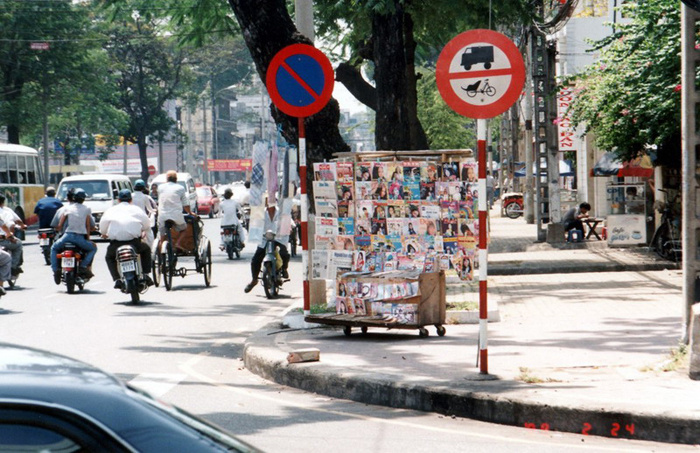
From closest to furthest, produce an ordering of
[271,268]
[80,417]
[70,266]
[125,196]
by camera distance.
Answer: [80,417] < [271,268] < [125,196] < [70,266]

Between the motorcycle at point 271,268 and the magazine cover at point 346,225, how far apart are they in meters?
4.16

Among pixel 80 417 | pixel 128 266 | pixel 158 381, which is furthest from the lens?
pixel 128 266

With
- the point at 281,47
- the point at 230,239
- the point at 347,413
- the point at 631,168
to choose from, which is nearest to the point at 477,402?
the point at 347,413

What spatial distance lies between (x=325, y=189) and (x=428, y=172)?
1092 mm

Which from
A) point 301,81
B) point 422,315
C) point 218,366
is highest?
point 301,81

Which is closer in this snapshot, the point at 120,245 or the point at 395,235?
the point at 395,235

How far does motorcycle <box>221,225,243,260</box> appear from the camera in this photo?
83.1 ft

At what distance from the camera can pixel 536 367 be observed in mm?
9086

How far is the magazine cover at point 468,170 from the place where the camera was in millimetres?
11336

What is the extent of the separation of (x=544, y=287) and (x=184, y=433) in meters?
15.0

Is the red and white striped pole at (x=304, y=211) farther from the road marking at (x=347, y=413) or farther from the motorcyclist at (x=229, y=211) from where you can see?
the motorcyclist at (x=229, y=211)

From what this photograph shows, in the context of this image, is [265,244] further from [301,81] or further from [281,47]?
[301,81]

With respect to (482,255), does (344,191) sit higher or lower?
higher

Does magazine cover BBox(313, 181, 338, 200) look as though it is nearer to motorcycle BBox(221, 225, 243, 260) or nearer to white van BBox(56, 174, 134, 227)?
motorcycle BBox(221, 225, 243, 260)
